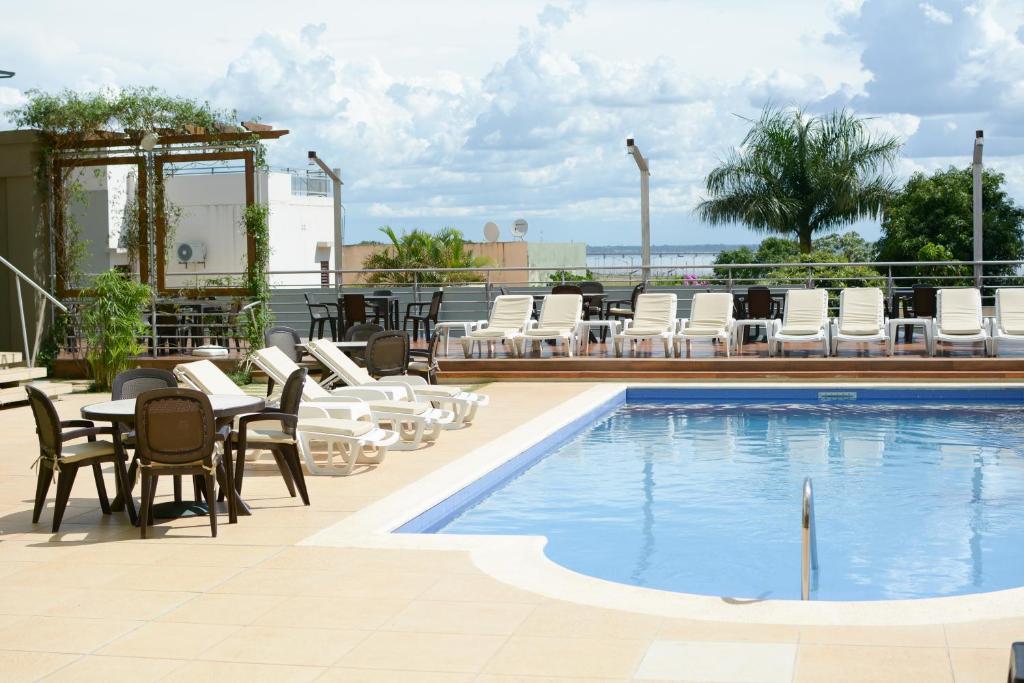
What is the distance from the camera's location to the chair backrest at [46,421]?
19.9 feet

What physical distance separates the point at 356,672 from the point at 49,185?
12082 millimetres

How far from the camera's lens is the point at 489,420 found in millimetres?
10211

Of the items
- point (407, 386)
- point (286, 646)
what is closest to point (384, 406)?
point (407, 386)

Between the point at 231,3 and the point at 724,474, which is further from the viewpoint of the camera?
the point at 231,3

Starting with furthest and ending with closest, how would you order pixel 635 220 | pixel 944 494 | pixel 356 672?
pixel 635 220 → pixel 944 494 → pixel 356 672

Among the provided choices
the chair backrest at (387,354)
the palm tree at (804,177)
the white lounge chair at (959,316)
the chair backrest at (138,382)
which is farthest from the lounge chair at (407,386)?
the palm tree at (804,177)

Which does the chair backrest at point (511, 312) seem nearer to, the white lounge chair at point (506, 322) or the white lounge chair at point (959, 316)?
the white lounge chair at point (506, 322)

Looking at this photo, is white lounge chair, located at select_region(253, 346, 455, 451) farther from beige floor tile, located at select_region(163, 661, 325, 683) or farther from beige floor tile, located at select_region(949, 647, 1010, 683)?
beige floor tile, located at select_region(949, 647, 1010, 683)

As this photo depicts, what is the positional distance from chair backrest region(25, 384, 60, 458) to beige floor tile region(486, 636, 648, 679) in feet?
9.81

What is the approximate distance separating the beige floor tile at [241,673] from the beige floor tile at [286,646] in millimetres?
50

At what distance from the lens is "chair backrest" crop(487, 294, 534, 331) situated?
1439 centimetres

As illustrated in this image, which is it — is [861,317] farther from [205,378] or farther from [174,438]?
[174,438]

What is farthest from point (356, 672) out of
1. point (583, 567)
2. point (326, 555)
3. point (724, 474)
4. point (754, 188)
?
point (754, 188)

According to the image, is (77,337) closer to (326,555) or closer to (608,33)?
(608,33)
